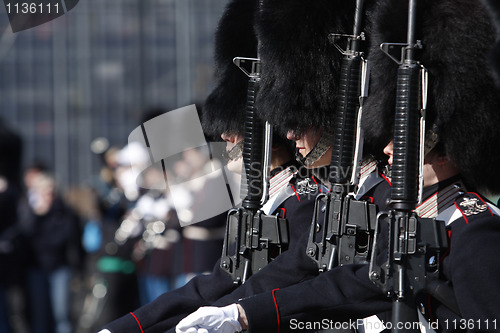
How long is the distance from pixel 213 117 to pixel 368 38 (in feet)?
3.25

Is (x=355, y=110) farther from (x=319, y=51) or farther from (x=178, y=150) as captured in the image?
(x=178, y=150)

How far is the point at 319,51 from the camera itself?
3.25 meters

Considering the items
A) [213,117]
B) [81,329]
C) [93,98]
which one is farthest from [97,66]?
[213,117]

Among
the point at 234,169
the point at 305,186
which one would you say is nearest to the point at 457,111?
the point at 305,186

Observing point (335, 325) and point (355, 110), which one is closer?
point (335, 325)

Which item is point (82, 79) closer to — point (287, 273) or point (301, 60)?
point (301, 60)

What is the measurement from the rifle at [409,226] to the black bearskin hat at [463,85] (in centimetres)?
6

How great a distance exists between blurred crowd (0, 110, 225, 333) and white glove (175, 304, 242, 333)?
3.54 meters

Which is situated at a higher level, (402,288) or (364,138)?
(364,138)

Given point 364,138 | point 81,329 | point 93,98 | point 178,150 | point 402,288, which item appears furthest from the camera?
point 93,98

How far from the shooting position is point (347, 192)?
3.09m

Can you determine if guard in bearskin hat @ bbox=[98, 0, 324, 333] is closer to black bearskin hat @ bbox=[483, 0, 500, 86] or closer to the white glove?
the white glove

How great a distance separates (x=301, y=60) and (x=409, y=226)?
0.92m

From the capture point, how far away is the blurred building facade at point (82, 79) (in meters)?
10.4
